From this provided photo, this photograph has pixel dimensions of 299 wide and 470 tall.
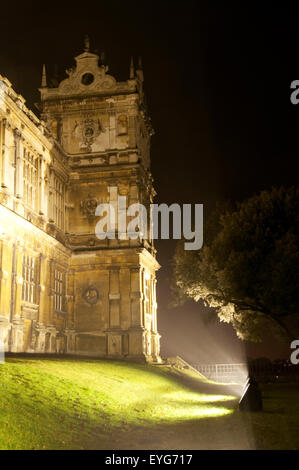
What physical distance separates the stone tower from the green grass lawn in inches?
615

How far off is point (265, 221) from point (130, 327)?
56.1 ft

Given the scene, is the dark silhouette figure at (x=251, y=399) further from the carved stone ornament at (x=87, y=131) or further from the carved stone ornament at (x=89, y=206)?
the carved stone ornament at (x=87, y=131)

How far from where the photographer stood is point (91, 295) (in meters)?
41.7

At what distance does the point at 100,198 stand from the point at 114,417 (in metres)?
28.0

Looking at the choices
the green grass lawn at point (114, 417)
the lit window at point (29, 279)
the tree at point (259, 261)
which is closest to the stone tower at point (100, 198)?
the lit window at point (29, 279)

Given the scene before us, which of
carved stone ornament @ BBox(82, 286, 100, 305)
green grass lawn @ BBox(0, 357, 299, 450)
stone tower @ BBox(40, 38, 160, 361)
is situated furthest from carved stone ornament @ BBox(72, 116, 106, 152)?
green grass lawn @ BBox(0, 357, 299, 450)

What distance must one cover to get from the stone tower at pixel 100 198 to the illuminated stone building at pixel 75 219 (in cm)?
8

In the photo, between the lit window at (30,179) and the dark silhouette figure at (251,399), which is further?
the lit window at (30,179)

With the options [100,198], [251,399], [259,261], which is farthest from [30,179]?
[251,399]

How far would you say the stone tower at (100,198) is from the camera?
134ft

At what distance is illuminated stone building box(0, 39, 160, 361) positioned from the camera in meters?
31.7
